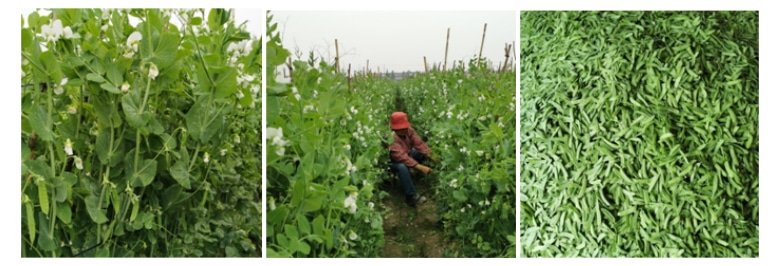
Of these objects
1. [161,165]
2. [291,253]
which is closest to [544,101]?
[291,253]

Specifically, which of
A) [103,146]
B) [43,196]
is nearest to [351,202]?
[103,146]

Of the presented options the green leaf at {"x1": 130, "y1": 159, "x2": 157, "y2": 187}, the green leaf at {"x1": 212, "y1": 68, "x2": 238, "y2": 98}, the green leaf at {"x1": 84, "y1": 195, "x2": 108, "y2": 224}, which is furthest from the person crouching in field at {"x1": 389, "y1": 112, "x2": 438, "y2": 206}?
the green leaf at {"x1": 84, "y1": 195, "x2": 108, "y2": 224}

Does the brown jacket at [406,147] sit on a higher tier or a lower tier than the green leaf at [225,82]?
lower

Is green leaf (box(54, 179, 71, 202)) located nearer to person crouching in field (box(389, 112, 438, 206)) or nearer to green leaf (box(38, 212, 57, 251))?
green leaf (box(38, 212, 57, 251))

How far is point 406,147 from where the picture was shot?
1688 millimetres

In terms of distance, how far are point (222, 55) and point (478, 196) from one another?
931 mm

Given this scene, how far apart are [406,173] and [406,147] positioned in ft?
0.36

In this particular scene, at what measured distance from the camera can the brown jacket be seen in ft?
5.52

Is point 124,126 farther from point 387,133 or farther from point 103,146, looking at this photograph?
point 387,133

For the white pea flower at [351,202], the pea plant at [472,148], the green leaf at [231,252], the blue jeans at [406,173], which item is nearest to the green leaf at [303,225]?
the white pea flower at [351,202]

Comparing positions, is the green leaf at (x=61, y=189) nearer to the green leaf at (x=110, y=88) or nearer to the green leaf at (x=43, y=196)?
the green leaf at (x=43, y=196)

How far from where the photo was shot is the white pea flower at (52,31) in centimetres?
129
